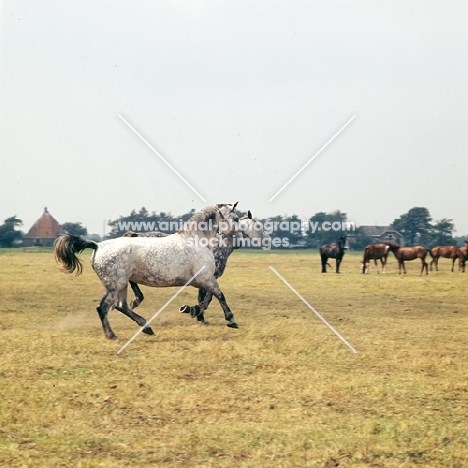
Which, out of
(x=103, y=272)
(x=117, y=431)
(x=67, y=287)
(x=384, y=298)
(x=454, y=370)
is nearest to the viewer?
(x=117, y=431)

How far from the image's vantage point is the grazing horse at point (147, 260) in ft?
35.7

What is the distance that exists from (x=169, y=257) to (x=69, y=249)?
1624 mm

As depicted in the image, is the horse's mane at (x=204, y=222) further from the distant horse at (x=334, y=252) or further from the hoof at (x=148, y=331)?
the distant horse at (x=334, y=252)

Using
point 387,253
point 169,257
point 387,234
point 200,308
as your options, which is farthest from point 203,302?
point 387,234

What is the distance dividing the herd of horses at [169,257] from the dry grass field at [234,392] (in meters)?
0.57

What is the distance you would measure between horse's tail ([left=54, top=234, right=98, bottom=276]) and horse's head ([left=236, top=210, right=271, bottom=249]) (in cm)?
306

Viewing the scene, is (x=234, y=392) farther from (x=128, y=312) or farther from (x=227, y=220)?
(x=227, y=220)

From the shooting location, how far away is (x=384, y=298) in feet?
62.8

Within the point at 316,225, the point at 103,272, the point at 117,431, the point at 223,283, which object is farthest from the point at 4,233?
the point at 117,431

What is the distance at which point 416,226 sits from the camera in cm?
8381

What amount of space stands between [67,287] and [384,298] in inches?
372

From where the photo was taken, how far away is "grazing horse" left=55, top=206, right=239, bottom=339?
10.9 m

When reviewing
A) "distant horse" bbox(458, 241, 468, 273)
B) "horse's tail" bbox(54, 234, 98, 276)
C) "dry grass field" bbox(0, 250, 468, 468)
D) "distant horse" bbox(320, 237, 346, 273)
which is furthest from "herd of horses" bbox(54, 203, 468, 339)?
"distant horse" bbox(458, 241, 468, 273)

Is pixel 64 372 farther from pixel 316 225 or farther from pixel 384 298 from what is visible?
pixel 316 225
